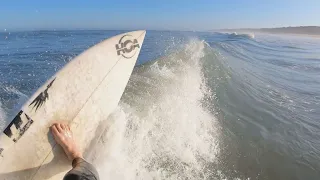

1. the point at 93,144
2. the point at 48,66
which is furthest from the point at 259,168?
the point at 48,66

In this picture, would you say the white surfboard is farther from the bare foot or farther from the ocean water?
the ocean water

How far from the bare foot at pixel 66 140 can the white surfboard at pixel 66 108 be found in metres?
0.10

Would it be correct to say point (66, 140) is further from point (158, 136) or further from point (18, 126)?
point (158, 136)

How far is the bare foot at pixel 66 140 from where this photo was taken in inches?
156

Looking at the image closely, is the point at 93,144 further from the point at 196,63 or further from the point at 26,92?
the point at 196,63

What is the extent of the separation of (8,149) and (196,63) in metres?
9.15

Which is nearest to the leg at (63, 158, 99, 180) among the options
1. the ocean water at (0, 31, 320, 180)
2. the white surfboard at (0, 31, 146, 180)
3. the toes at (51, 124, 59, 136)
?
the toes at (51, 124, 59, 136)

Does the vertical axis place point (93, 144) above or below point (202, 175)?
above

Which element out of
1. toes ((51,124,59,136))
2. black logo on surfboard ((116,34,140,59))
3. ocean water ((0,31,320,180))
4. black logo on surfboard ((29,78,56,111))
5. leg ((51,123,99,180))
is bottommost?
ocean water ((0,31,320,180))

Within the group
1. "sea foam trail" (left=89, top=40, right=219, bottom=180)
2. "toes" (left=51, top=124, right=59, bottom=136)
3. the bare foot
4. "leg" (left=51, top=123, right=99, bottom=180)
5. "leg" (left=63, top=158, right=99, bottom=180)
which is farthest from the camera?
"sea foam trail" (left=89, top=40, right=219, bottom=180)

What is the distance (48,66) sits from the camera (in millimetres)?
13812

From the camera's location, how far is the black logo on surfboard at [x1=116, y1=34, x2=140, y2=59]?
503 cm

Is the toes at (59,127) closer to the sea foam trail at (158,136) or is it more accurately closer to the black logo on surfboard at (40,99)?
the black logo on surfboard at (40,99)

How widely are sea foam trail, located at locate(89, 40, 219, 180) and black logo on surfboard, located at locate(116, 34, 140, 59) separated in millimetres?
991
